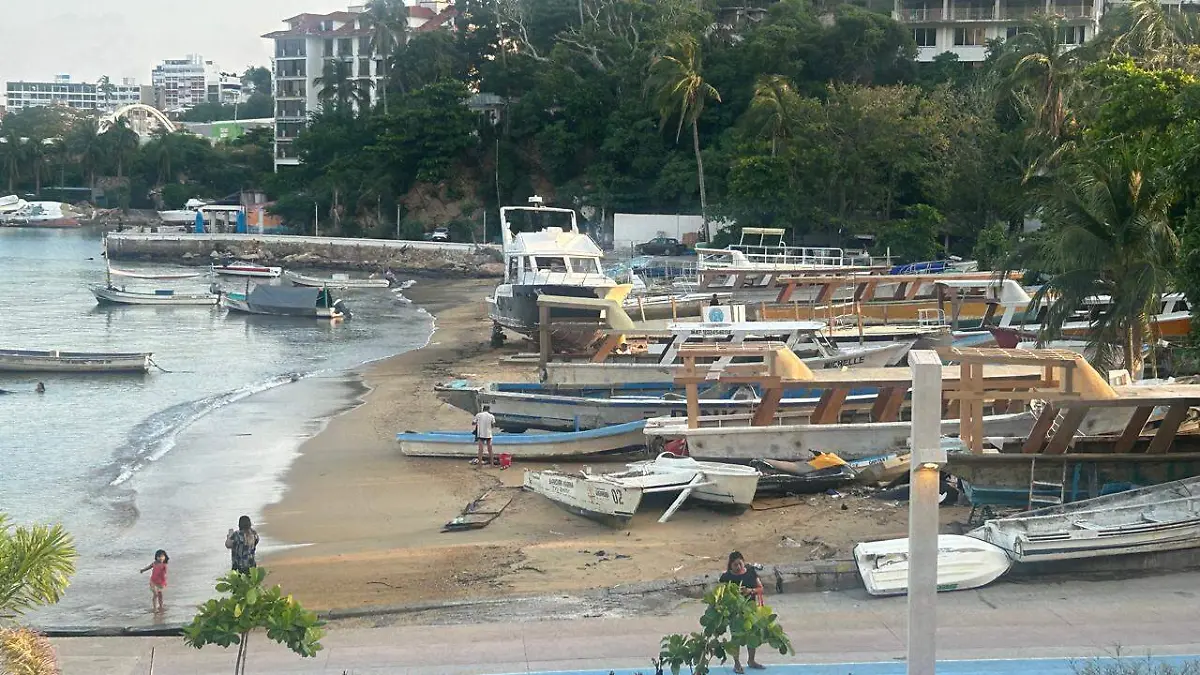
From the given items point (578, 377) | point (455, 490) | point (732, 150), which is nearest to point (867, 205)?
point (732, 150)

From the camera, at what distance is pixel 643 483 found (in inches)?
752

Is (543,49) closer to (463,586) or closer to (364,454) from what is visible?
(364,454)

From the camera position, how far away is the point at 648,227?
6962 cm

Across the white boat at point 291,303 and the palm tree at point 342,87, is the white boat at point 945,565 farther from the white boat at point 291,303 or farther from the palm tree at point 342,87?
the palm tree at point 342,87

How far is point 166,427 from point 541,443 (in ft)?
36.4

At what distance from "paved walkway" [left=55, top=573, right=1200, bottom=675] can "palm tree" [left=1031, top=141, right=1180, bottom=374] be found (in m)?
6.04

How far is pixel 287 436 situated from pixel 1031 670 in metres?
19.7

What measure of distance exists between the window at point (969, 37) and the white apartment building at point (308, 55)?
44014mm

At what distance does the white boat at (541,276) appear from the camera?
38.6 m

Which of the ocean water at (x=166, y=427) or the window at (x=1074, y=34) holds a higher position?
the window at (x=1074, y=34)

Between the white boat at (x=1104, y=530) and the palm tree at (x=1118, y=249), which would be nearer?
the white boat at (x=1104, y=530)

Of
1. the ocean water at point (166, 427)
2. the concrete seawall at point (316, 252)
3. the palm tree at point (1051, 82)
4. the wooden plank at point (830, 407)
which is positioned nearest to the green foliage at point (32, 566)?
the ocean water at point (166, 427)

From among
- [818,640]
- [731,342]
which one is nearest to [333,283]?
[731,342]

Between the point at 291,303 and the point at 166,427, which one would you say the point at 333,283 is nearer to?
the point at 291,303
